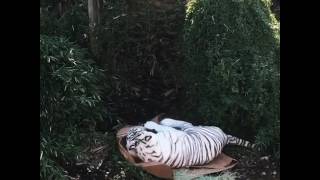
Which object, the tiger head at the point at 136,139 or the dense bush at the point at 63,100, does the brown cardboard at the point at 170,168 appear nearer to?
the tiger head at the point at 136,139

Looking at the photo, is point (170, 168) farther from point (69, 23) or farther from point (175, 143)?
point (69, 23)

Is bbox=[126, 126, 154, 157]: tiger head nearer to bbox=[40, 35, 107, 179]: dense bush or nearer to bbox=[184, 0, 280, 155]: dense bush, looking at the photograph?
bbox=[40, 35, 107, 179]: dense bush

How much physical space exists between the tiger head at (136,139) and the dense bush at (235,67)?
585mm

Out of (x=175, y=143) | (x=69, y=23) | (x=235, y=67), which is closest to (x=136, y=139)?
(x=175, y=143)

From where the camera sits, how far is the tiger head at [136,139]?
12.6 feet

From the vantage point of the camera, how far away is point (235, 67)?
4148 mm

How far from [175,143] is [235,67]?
722 millimetres

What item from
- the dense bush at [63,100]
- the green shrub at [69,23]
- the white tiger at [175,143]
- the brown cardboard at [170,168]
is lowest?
the brown cardboard at [170,168]

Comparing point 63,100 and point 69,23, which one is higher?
point 69,23

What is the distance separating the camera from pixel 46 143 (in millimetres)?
3723

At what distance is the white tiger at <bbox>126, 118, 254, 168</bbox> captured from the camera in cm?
383

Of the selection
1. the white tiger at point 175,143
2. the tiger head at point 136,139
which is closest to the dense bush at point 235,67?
the white tiger at point 175,143
